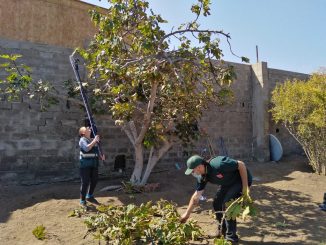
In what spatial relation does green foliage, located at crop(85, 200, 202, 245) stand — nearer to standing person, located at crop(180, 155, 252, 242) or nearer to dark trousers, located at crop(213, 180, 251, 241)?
standing person, located at crop(180, 155, 252, 242)

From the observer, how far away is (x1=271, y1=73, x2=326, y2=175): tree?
368 inches

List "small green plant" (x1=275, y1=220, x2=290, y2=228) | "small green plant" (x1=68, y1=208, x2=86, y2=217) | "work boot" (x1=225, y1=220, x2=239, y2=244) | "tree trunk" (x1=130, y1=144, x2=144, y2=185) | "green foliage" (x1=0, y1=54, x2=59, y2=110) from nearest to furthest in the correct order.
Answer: "work boot" (x1=225, y1=220, x2=239, y2=244) < "small green plant" (x1=275, y1=220, x2=290, y2=228) < "small green plant" (x1=68, y1=208, x2=86, y2=217) < "green foliage" (x1=0, y1=54, x2=59, y2=110) < "tree trunk" (x1=130, y1=144, x2=144, y2=185)

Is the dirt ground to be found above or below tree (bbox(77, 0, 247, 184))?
below

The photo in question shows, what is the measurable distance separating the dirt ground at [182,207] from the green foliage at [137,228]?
9.4 inches

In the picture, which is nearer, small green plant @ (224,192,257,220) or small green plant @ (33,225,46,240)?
small green plant @ (224,192,257,220)

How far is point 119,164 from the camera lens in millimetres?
9133

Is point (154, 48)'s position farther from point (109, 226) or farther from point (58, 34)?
point (58, 34)

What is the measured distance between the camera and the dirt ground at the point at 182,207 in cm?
510

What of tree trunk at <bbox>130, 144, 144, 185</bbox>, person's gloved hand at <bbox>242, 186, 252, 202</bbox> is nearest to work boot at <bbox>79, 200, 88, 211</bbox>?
tree trunk at <bbox>130, 144, 144, 185</bbox>

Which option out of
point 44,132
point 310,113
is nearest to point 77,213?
point 44,132

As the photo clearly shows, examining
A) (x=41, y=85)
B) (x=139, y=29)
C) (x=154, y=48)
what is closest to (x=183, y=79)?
(x=154, y=48)

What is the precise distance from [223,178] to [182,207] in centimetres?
215

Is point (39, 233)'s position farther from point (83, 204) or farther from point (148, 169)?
point (148, 169)

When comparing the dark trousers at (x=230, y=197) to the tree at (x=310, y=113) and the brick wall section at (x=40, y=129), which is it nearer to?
the brick wall section at (x=40, y=129)
